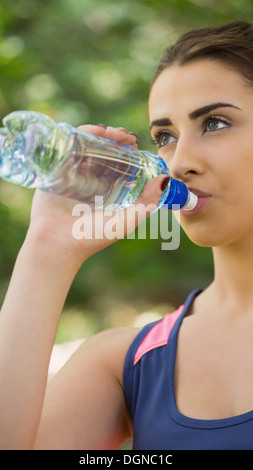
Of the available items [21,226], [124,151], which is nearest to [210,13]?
Answer: [21,226]

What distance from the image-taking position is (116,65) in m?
3.42

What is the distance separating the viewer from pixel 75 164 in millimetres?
1185

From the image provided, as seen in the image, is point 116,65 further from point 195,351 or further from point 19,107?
point 195,351

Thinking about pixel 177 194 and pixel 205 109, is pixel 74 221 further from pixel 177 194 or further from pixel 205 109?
pixel 205 109

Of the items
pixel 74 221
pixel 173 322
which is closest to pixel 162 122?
pixel 74 221

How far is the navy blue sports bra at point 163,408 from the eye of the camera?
115cm

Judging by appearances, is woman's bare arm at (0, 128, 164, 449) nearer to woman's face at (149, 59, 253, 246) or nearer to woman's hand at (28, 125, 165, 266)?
woman's hand at (28, 125, 165, 266)

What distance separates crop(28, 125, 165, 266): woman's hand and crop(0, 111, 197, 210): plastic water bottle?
30 millimetres

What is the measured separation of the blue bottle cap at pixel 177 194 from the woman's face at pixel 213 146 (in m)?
0.05

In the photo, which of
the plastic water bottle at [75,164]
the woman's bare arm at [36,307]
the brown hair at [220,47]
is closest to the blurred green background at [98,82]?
the brown hair at [220,47]

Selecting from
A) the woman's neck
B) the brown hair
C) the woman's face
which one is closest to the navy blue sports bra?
the woman's neck

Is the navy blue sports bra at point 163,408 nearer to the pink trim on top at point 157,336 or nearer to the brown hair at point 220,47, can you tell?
the pink trim on top at point 157,336

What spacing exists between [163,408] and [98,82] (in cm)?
252
